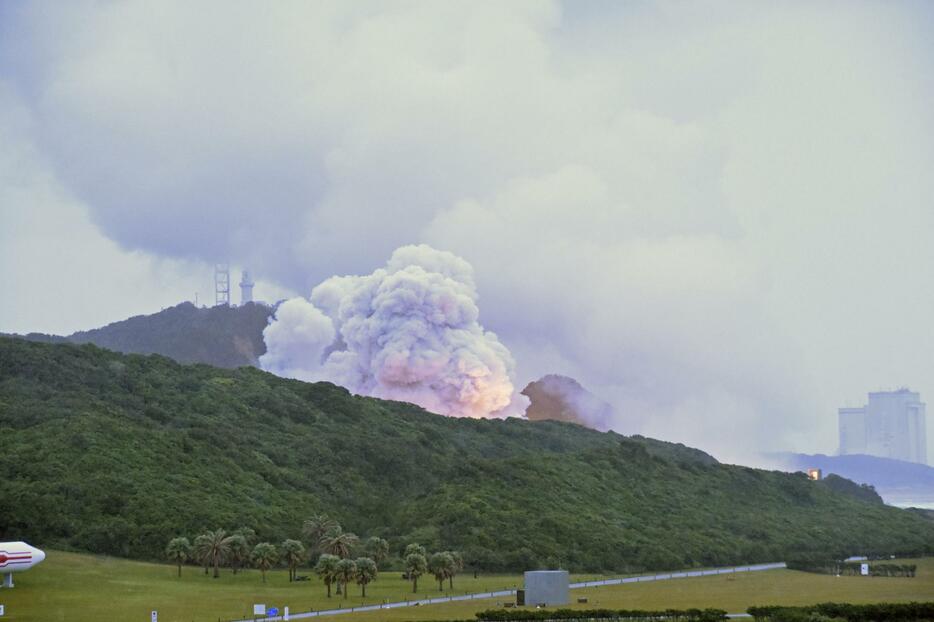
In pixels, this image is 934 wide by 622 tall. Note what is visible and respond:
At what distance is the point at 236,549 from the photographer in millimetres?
126875

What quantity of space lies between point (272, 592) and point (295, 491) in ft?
164

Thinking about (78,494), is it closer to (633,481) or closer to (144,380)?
(144,380)

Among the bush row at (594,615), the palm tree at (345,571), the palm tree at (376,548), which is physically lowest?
the bush row at (594,615)

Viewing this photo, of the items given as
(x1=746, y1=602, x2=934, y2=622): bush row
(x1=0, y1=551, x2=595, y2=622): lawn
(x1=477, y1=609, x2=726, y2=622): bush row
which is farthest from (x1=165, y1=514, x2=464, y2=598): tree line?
(x1=746, y1=602, x2=934, y2=622): bush row

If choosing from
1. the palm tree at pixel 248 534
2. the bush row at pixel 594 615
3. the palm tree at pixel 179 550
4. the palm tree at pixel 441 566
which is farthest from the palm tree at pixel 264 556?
the bush row at pixel 594 615

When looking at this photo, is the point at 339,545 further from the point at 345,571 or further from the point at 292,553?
the point at 345,571

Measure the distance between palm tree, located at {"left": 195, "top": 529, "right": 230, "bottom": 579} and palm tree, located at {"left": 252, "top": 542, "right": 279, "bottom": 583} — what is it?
10.0 ft

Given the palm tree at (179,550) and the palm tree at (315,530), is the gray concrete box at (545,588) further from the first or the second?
the palm tree at (179,550)

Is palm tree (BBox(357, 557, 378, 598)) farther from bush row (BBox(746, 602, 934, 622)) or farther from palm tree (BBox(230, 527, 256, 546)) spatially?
bush row (BBox(746, 602, 934, 622))

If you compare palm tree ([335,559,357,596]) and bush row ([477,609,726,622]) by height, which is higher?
palm tree ([335,559,357,596])

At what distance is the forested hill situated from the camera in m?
141

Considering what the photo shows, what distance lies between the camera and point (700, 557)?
523ft

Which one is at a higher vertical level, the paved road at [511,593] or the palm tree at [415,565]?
the palm tree at [415,565]

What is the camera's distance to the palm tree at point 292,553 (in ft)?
415
